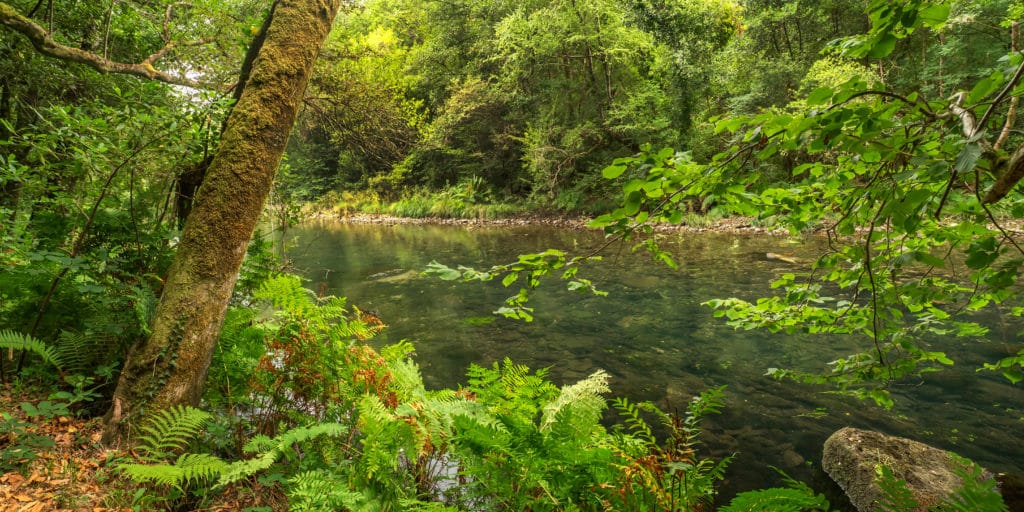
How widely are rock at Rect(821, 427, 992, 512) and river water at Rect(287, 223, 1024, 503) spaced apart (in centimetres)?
21

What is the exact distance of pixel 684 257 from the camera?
12617mm

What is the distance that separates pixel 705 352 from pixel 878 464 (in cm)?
328

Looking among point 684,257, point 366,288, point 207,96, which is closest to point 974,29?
point 684,257

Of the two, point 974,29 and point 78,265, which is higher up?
point 974,29

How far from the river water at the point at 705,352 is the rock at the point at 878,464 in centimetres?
21

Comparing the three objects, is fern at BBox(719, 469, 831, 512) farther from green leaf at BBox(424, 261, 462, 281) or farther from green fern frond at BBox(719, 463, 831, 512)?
green leaf at BBox(424, 261, 462, 281)

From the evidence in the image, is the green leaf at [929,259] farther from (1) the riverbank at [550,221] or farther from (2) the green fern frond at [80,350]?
(1) the riverbank at [550,221]

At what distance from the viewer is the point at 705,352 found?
644 cm

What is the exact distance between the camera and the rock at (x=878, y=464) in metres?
3.05

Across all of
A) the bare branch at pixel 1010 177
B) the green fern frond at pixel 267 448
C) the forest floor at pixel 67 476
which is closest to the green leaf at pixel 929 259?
the bare branch at pixel 1010 177

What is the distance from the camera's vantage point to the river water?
420cm

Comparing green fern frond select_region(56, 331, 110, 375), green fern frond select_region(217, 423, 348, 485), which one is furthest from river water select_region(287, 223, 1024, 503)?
green fern frond select_region(56, 331, 110, 375)

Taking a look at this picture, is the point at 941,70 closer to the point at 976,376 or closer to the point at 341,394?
the point at 976,376

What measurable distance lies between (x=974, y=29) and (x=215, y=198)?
22.3 metres
